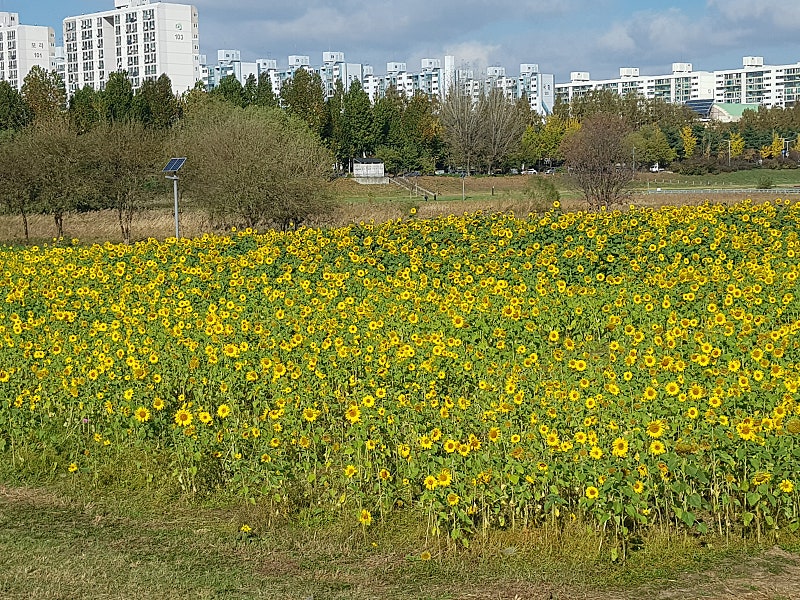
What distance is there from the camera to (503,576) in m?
4.95

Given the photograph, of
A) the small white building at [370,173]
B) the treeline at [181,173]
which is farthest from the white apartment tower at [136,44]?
the treeline at [181,173]

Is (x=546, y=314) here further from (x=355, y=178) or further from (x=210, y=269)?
(x=355, y=178)

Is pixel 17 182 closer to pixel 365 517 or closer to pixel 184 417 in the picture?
pixel 184 417

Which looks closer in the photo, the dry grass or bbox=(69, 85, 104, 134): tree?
the dry grass

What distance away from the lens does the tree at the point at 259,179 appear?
85.5 feet

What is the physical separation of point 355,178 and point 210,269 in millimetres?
50268

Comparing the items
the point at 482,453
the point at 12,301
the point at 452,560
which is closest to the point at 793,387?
the point at 482,453

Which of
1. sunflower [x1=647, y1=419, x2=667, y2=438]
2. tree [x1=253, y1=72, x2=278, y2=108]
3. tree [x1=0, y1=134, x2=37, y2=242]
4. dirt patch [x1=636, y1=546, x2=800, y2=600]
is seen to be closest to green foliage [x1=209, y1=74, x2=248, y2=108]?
tree [x1=253, y1=72, x2=278, y2=108]

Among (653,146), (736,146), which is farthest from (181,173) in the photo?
(736,146)

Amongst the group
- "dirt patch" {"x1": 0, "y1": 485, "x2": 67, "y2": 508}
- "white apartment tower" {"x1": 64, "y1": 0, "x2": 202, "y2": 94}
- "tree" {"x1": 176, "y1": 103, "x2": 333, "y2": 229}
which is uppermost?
"white apartment tower" {"x1": 64, "y1": 0, "x2": 202, "y2": 94}

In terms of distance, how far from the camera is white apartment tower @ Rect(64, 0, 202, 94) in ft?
389

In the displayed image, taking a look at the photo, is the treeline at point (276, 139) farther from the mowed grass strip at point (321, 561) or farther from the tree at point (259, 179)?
the mowed grass strip at point (321, 561)

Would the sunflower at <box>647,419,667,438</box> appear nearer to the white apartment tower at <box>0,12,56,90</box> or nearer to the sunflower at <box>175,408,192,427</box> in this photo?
the sunflower at <box>175,408,192,427</box>

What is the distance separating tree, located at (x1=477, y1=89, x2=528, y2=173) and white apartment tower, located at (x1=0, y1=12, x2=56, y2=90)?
267 ft
